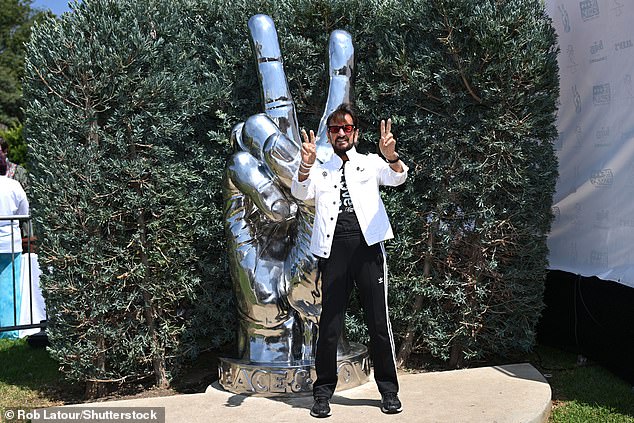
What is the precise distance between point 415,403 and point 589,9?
137 inches

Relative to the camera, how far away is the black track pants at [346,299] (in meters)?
4.18

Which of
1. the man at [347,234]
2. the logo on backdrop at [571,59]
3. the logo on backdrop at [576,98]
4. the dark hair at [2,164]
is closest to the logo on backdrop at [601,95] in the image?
the logo on backdrop at [576,98]

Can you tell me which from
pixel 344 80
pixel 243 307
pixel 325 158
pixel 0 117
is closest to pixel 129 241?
pixel 243 307

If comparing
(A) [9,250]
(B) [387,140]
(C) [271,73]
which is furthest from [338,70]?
(A) [9,250]

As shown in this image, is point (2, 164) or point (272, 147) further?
point (2, 164)

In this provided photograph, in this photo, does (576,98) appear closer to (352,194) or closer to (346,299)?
(352,194)

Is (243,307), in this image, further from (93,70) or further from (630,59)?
(630,59)

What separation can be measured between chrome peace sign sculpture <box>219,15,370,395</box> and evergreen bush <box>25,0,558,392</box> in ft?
1.38

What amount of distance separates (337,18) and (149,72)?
1481 mm

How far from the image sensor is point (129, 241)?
16.8 feet

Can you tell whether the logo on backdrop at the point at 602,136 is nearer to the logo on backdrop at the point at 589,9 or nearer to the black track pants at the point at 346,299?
the logo on backdrop at the point at 589,9

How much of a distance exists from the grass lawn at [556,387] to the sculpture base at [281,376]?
0.84 metres

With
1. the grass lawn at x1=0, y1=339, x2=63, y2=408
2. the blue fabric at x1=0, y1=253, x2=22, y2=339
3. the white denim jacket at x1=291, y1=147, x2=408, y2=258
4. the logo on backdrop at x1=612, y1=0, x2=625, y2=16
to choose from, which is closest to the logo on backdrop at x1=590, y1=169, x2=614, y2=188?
the logo on backdrop at x1=612, y1=0, x2=625, y2=16

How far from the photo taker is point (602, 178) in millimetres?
5723
